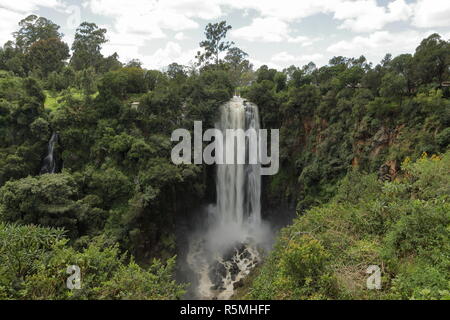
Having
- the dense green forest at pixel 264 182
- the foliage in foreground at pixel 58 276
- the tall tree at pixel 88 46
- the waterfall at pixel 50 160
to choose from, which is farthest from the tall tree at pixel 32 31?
the foliage in foreground at pixel 58 276

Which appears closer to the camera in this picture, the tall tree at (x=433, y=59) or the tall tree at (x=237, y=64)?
the tall tree at (x=433, y=59)

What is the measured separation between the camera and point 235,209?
1958cm

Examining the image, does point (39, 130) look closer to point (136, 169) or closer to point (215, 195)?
point (136, 169)

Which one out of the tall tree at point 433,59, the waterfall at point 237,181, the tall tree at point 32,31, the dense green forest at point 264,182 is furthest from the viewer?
the tall tree at point 32,31

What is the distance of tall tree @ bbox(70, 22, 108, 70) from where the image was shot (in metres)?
31.2

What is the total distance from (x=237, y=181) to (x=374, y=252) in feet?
45.6

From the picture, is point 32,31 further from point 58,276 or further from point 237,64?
point 58,276

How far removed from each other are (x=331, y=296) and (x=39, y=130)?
17.9 m

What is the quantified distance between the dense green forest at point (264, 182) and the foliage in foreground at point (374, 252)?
0.10 ft

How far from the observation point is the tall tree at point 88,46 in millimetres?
31219

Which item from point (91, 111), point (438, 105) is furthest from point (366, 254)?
point (91, 111)

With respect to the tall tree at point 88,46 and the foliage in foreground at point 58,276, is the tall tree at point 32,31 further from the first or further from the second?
the foliage in foreground at point 58,276

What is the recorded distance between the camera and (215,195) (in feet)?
65.3

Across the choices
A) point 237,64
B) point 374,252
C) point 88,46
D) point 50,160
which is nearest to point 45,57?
point 88,46
